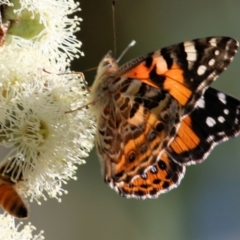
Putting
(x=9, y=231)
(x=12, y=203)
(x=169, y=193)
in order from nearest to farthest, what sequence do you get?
(x=12, y=203)
(x=9, y=231)
(x=169, y=193)

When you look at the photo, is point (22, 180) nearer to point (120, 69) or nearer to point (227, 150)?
point (120, 69)

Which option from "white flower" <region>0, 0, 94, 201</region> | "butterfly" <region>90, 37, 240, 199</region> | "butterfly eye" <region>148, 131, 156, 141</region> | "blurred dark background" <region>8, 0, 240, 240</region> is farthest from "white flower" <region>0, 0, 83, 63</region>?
"blurred dark background" <region>8, 0, 240, 240</region>

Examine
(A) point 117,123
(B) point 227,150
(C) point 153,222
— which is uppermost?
(A) point 117,123

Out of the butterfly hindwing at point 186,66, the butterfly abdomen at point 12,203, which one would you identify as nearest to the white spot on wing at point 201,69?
the butterfly hindwing at point 186,66

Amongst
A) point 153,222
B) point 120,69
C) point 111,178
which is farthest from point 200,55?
point 153,222

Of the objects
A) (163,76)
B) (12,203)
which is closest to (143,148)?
(163,76)

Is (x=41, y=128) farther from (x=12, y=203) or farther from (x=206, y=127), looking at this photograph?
(x=206, y=127)
